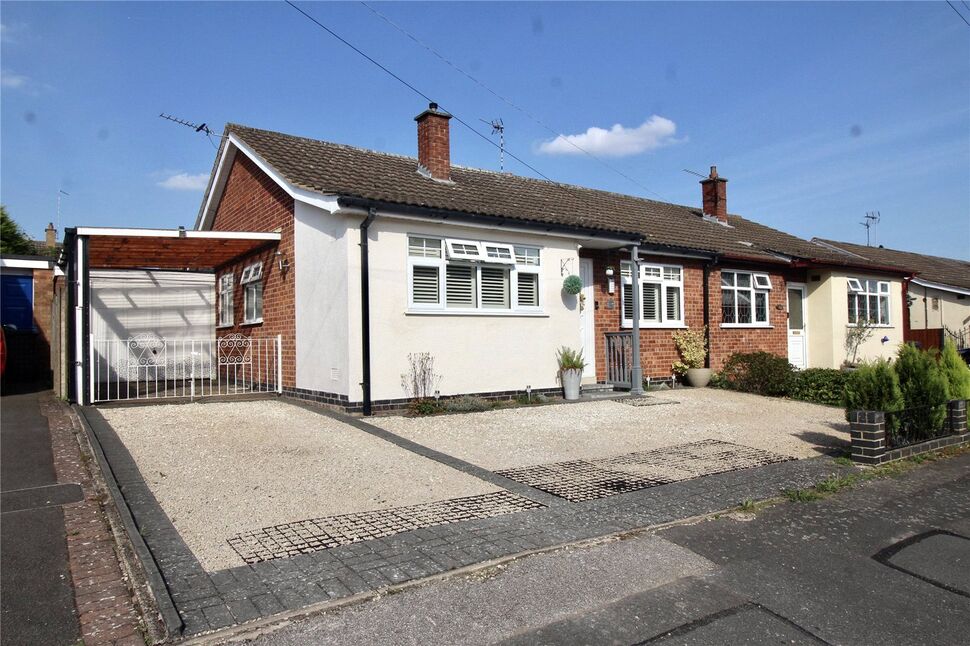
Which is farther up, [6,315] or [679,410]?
[6,315]

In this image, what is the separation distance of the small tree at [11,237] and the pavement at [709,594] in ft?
116

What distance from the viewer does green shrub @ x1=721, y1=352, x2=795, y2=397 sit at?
12734mm

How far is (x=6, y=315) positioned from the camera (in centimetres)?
1512

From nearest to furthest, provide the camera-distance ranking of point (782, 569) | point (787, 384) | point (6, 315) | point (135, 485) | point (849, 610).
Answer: point (849, 610) < point (782, 569) < point (135, 485) < point (787, 384) < point (6, 315)

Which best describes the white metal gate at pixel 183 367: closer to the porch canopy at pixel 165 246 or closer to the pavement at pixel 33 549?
the porch canopy at pixel 165 246

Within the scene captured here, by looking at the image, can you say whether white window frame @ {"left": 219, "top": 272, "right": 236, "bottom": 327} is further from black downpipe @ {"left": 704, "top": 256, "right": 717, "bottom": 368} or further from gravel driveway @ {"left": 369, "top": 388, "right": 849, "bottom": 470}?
black downpipe @ {"left": 704, "top": 256, "right": 717, "bottom": 368}

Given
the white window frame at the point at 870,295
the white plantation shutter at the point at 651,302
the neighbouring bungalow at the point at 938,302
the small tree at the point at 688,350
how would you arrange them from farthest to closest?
the neighbouring bungalow at the point at 938,302
the white window frame at the point at 870,295
the small tree at the point at 688,350
the white plantation shutter at the point at 651,302

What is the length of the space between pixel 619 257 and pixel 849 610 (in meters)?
10.7

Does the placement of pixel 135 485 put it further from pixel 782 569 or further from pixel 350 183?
pixel 350 183

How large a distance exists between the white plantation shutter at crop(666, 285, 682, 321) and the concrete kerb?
1149 centimetres

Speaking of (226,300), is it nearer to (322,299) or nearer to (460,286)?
(322,299)

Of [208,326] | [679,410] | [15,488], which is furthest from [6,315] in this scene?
[679,410]

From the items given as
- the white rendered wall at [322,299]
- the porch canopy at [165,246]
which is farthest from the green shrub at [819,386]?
→ the porch canopy at [165,246]

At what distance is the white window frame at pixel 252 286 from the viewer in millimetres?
12648
